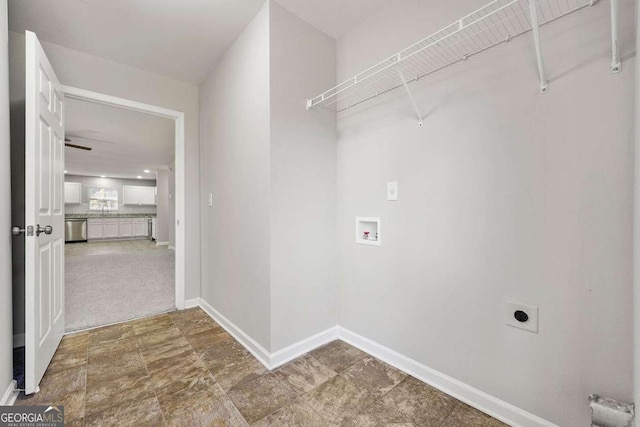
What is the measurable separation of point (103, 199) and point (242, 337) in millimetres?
10793

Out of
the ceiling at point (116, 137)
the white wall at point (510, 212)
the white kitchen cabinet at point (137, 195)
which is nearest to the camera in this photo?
the white wall at point (510, 212)

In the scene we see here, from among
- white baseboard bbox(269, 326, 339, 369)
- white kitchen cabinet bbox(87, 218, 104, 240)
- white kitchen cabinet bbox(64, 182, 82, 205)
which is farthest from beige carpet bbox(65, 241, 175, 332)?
white kitchen cabinet bbox(64, 182, 82, 205)

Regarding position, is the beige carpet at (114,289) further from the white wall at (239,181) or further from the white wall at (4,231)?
the white wall at (4,231)

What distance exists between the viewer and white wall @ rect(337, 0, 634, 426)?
1.03m

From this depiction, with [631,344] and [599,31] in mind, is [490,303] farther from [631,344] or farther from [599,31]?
[599,31]

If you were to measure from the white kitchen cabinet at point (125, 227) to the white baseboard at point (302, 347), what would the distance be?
1006 cm

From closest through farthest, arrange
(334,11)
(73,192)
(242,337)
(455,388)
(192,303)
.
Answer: (455,388) → (334,11) → (242,337) → (192,303) → (73,192)

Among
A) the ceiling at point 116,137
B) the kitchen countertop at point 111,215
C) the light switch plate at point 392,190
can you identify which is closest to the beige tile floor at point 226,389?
the light switch plate at point 392,190

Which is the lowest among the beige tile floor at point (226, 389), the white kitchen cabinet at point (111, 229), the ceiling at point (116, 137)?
the beige tile floor at point (226, 389)

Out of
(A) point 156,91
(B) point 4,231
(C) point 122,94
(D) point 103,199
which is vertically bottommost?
(B) point 4,231

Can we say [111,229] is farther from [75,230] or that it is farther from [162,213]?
Result: [162,213]

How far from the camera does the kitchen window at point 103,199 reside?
9547 mm

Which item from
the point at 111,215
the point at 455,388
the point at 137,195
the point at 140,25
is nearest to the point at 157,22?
the point at 140,25

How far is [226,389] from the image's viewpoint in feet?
4.98
